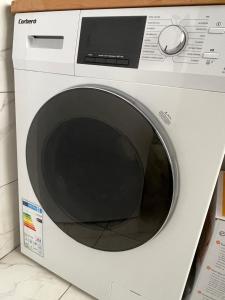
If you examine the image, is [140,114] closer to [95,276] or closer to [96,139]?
[96,139]

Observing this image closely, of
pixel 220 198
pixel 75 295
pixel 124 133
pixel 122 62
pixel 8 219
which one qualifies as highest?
pixel 122 62

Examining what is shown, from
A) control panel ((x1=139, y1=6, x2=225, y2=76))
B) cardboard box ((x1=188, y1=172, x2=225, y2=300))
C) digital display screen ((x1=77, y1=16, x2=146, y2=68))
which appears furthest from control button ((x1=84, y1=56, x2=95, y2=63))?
cardboard box ((x1=188, y1=172, x2=225, y2=300))

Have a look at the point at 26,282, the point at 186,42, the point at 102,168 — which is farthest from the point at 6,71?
the point at 26,282

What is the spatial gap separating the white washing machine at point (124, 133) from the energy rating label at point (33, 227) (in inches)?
1.9

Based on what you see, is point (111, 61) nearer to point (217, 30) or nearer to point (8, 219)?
point (217, 30)

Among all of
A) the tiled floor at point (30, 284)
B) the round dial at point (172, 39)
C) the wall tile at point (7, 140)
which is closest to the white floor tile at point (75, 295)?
the tiled floor at point (30, 284)

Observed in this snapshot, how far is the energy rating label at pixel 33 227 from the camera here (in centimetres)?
86

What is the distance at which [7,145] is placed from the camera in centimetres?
86

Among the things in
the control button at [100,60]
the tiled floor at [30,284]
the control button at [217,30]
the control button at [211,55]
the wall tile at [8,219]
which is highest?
the control button at [217,30]

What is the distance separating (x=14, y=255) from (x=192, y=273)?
0.65 m

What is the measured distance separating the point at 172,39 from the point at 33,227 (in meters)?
0.72

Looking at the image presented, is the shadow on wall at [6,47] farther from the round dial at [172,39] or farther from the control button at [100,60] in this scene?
the round dial at [172,39]

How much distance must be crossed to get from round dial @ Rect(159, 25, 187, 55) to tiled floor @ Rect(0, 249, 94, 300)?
785 millimetres

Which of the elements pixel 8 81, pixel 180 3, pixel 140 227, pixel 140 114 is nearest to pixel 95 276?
pixel 140 227
